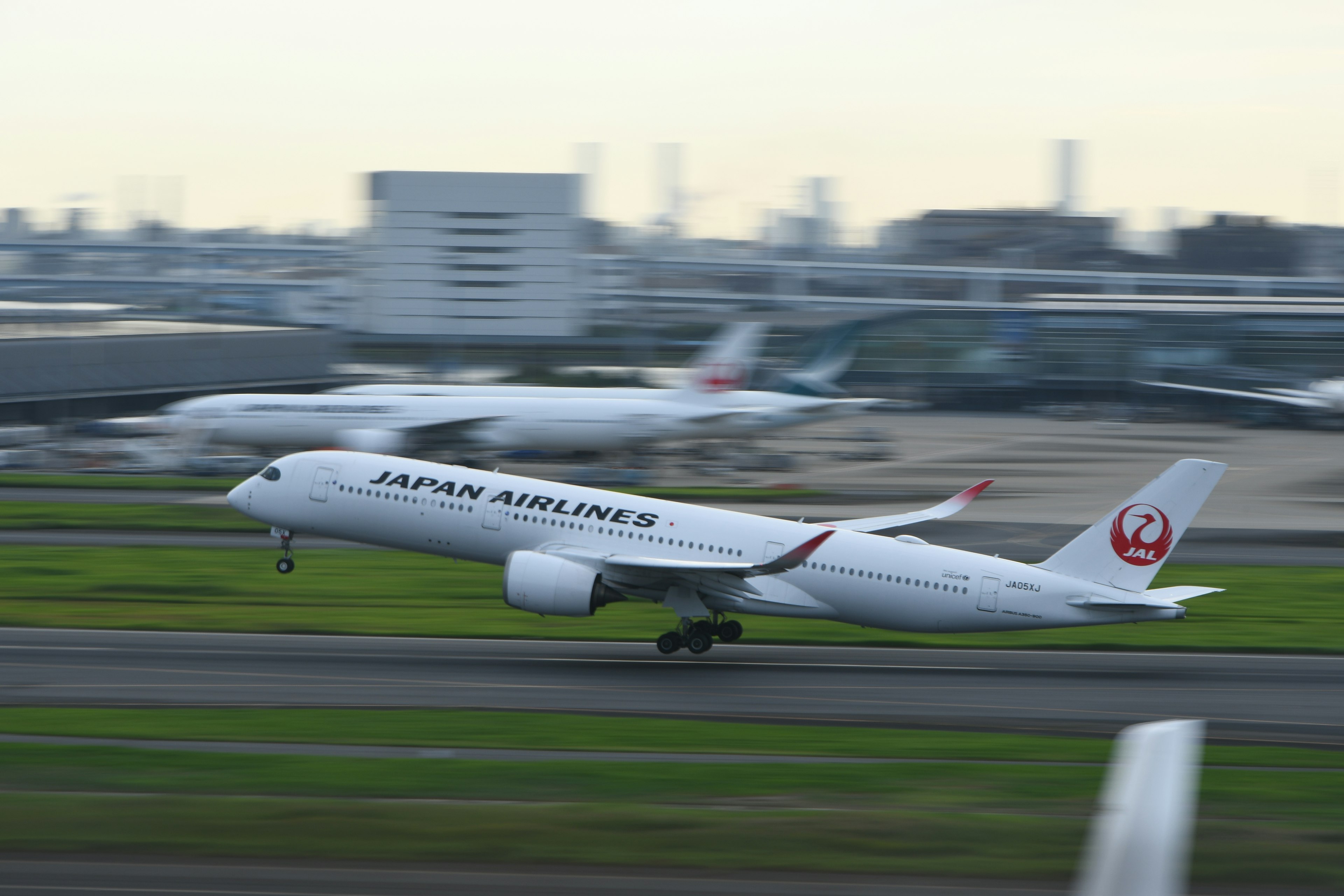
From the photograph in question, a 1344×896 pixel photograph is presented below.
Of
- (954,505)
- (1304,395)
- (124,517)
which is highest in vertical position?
(954,505)

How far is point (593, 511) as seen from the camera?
3309cm

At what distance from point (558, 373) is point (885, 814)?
11038 cm

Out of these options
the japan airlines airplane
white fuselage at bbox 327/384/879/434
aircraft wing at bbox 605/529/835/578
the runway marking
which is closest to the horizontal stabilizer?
the japan airlines airplane

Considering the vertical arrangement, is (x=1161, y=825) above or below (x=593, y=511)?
above

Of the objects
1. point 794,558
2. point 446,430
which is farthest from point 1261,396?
point 794,558

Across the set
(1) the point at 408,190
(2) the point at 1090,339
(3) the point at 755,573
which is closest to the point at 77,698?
(3) the point at 755,573

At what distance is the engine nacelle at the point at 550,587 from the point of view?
99.1 feet

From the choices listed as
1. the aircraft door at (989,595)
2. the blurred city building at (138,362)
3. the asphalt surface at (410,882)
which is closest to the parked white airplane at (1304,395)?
the blurred city building at (138,362)

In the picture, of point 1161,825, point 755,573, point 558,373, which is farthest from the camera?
point 558,373

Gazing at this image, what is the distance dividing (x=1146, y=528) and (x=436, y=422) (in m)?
47.0

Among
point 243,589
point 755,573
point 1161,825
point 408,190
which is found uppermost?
point 408,190

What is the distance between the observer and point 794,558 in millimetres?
28750

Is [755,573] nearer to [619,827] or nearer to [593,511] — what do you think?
[593,511]

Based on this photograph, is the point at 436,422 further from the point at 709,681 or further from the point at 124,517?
the point at 709,681
